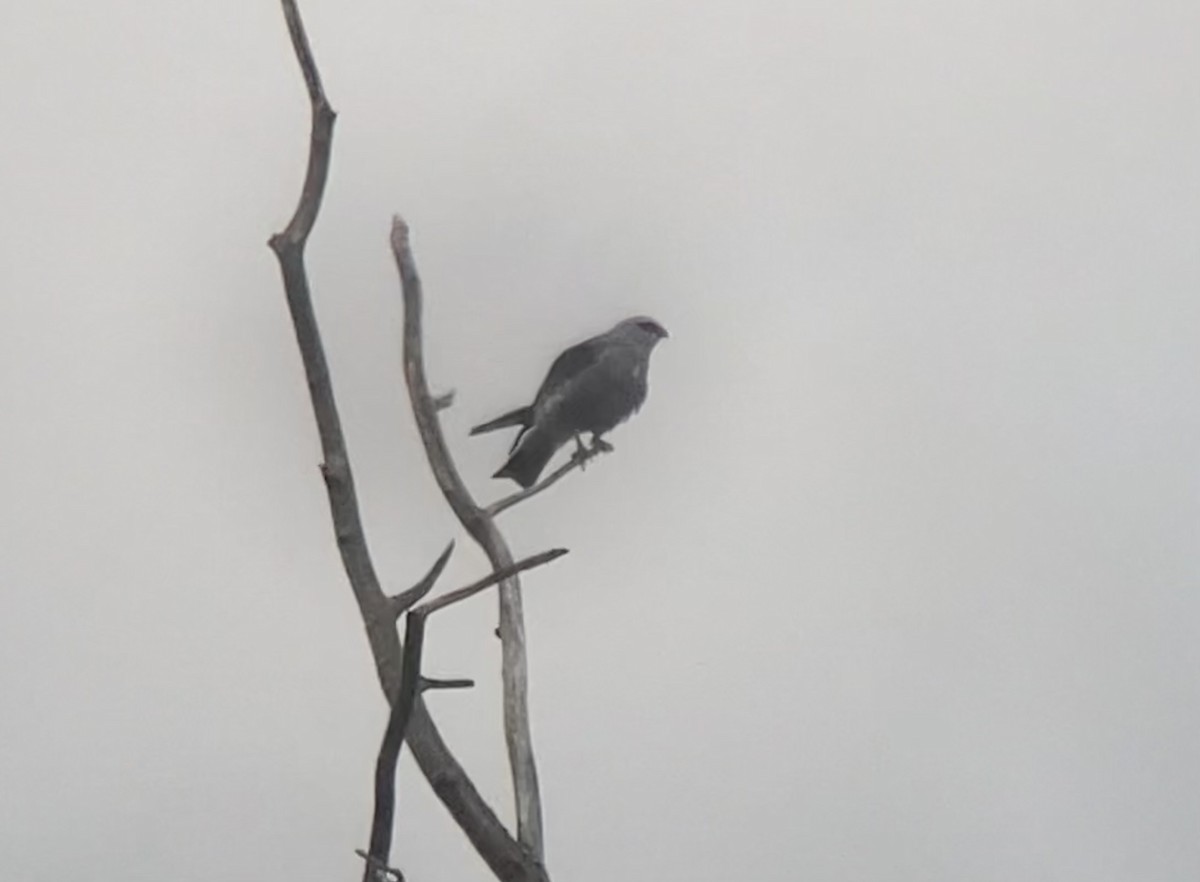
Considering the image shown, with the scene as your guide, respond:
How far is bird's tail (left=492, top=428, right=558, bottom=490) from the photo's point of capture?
89 centimetres

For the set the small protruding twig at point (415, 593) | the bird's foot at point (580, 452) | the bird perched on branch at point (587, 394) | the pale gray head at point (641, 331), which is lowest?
the small protruding twig at point (415, 593)

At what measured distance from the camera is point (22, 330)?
0.96 metres

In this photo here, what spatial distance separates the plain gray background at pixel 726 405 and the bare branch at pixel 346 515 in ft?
1.15

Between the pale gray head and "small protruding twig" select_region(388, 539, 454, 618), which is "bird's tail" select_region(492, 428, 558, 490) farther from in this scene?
"small protruding twig" select_region(388, 539, 454, 618)

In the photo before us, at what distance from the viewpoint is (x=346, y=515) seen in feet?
2.02

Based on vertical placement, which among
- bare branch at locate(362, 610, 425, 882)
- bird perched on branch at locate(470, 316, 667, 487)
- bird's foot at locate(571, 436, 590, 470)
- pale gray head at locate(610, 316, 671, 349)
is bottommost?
bare branch at locate(362, 610, 425, 882)

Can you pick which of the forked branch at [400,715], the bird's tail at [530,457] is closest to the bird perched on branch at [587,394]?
the bird's tail at [530,457]

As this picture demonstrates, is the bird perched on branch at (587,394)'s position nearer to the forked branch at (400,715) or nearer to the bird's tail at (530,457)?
the bird's tail at (530,457)

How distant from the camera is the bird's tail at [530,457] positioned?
2.93 ft

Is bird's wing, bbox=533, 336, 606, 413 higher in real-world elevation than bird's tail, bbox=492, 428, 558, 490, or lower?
higher

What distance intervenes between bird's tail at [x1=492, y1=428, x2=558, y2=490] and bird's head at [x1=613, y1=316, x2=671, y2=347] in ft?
0.26

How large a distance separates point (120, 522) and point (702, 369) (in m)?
0.39

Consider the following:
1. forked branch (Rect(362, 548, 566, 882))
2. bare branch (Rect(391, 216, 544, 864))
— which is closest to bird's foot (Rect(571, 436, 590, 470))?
bare branch (Rect(391, 216, 544, 864))

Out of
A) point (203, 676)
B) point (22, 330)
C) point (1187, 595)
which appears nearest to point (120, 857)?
point (203, 676)
